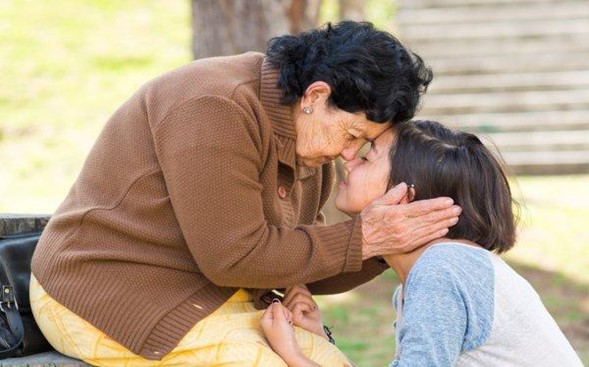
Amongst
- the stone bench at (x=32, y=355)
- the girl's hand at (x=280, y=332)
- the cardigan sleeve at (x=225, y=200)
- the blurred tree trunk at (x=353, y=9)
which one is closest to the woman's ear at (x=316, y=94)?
the cardigan sleeve at (x=225, y=200)

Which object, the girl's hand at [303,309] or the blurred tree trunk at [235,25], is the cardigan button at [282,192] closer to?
the girl's hand at [303,309]

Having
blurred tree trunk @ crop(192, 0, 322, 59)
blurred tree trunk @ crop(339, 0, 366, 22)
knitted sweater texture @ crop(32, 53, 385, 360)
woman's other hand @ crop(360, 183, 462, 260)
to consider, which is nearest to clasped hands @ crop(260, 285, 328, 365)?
knitted sweater texture @ crop(32, 53, 385, 360)

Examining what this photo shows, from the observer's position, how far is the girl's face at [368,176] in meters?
3.29

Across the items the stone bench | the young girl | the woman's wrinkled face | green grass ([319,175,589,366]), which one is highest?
the woman's wrinkled face

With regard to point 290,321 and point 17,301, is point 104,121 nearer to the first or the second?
point 17,301

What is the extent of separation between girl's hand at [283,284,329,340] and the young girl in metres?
0.02

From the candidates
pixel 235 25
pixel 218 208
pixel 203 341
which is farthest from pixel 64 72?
pixel 218 208

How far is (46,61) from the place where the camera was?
1399cm

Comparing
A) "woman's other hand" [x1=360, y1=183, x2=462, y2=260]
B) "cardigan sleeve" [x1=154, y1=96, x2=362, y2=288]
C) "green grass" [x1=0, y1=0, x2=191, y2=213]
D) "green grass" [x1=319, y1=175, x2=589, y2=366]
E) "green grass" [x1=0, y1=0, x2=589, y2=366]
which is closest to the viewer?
"cardigan sleeve" [x1=154, y1=96, x2=362, y2=288]

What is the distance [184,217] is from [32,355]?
0.76 meters

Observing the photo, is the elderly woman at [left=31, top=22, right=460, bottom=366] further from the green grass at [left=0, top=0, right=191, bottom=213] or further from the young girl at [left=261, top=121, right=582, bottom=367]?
the green grass at [left=0, top=0, right=191, bottom=213]

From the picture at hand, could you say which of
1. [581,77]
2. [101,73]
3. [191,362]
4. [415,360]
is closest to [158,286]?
[191,362]

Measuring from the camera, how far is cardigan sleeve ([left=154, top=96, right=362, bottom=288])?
3080mm

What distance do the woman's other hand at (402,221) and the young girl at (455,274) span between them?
0.11 feet
